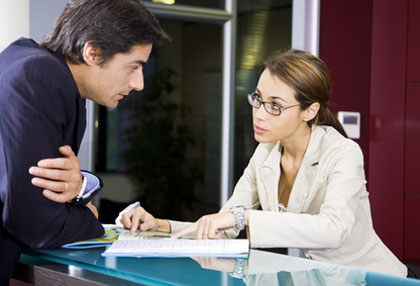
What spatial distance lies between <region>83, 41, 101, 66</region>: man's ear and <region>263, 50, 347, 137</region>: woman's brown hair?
0.81 metres

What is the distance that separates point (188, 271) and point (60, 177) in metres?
0.44

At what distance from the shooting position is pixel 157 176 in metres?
5.12

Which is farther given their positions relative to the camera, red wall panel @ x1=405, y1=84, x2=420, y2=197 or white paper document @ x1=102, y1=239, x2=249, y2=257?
red wall panel @ x1=405, y1=84, x2=420, y2=197

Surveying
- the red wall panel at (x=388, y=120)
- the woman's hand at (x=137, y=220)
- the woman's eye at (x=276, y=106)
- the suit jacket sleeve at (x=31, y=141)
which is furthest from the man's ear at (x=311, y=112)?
the red wall panel at (x=388, y=120)

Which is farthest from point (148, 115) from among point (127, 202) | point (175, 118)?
point (127, 202)

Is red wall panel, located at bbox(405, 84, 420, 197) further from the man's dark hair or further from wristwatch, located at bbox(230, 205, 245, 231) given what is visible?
the man's dark hair

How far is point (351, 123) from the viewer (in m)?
4.27

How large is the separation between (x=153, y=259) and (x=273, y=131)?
3.22ft

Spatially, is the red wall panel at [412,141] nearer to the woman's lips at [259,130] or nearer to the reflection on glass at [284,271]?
the woman's lips at [259,130]

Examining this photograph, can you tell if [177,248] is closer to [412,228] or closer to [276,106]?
[276,106]

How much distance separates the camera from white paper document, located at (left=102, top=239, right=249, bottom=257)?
1.50 meters

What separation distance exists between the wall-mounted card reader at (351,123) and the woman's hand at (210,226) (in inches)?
101

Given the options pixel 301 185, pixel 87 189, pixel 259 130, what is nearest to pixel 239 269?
pixel 87 189

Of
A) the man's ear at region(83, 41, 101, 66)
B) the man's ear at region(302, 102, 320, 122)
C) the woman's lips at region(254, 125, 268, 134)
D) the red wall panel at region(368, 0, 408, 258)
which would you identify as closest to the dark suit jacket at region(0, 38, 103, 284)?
the man's ear at region(83, 41, 101, 66)
